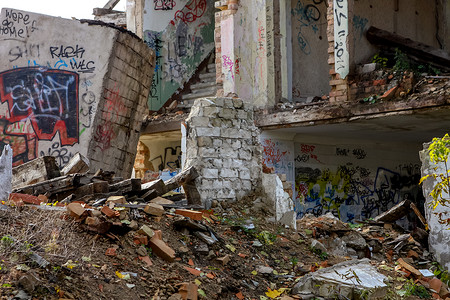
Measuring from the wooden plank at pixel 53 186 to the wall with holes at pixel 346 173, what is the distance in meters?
6.30

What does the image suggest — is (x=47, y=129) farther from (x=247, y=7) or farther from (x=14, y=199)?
(x=14, y=199)

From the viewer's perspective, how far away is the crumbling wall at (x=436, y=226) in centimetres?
888

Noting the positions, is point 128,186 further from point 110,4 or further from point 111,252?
point 110,4

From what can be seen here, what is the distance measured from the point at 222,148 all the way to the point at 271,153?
197 inches

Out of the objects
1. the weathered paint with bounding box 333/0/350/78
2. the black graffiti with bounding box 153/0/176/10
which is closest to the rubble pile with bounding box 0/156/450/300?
the weathered paint with bounding box 333/0/350/78

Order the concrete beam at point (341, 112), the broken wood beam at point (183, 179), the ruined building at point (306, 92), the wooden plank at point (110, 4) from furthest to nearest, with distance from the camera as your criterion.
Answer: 1. the wooden plank at point (110, 4)
2. the concrete beam at point (341, 112)
3. the ruined building at point (306, 92)
4. the broken wood beam at point (183, 179)

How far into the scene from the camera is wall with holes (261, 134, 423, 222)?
1432 centimetres

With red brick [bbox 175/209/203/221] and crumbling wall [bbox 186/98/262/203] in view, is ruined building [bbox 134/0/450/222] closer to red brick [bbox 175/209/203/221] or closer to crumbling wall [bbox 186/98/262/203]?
crumbling wall [bbox 186/98/262/203]

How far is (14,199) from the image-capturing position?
6867mm

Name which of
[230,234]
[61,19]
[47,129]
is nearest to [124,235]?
[230,234]

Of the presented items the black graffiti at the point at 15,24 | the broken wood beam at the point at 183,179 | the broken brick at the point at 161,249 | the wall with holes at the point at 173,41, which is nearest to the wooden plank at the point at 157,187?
the broken wood beam at the point at 183,179

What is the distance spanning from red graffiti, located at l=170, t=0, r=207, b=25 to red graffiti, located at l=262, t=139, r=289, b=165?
6.07 meters

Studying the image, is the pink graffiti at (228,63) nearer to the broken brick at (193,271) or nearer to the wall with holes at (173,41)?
the wall with holes at (173,41)

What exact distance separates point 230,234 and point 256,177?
Result: 1.66m
